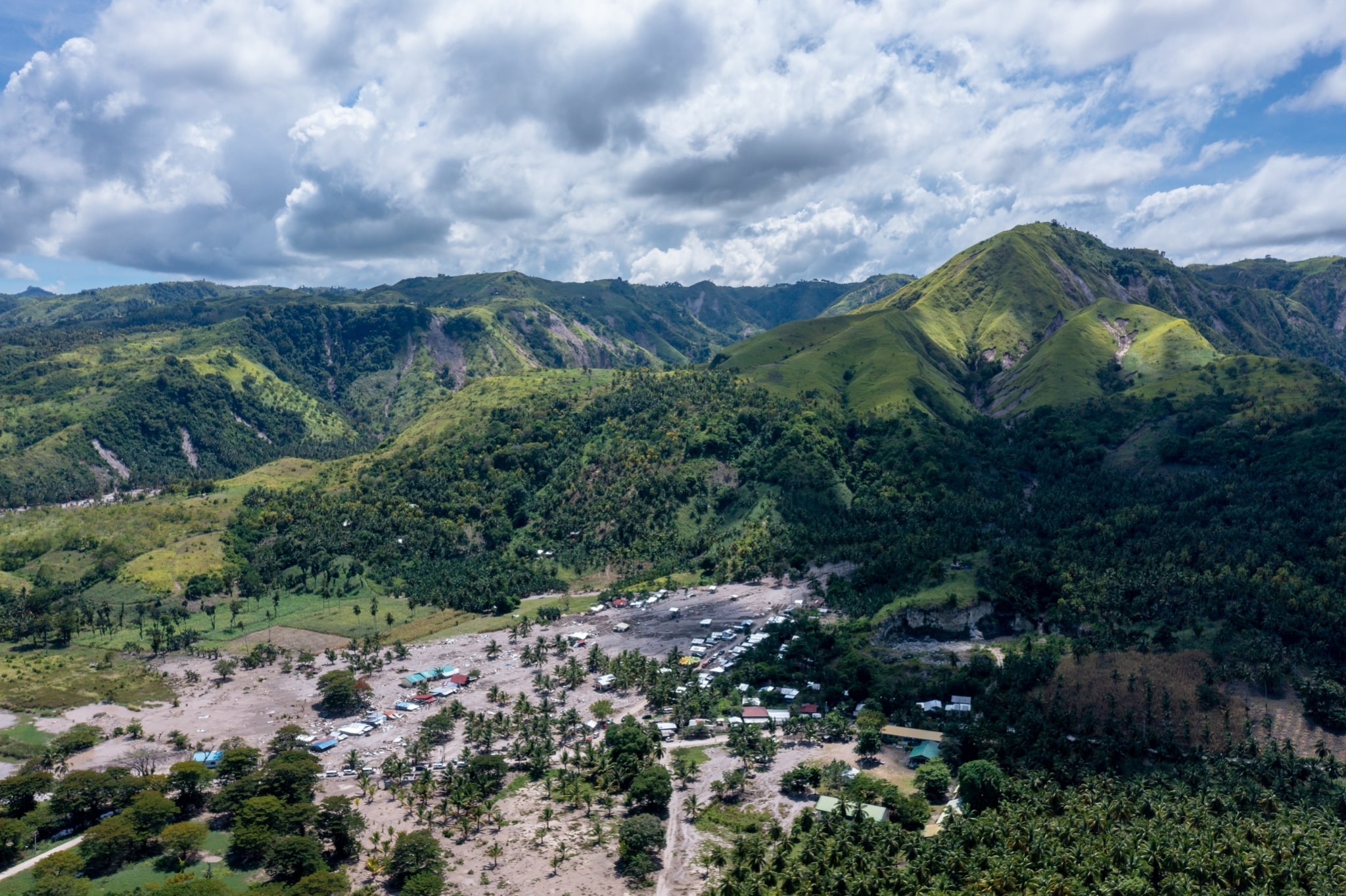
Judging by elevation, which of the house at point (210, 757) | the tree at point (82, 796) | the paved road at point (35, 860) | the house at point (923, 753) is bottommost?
the house at point (923, 753)

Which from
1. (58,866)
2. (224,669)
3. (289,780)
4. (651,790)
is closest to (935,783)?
(651,790)

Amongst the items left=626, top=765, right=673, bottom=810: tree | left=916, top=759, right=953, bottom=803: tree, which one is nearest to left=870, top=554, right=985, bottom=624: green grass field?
left=916, top=759, right=953, bottom=803: tree

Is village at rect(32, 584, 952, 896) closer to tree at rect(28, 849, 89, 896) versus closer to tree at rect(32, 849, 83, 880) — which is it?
tree at rect(28, 849, 89, 896)

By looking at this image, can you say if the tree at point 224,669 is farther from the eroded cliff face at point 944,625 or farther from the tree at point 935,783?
the tree at point 935,783

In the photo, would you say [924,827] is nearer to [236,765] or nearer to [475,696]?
[475,696]

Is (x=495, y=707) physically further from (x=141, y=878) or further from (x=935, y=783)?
(x=935, y=783)

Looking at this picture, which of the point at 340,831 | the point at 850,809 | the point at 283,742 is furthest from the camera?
the point at 283,742

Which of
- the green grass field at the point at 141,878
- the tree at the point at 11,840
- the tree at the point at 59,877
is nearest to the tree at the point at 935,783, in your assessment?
A: the green grass field at the point at 141,878
